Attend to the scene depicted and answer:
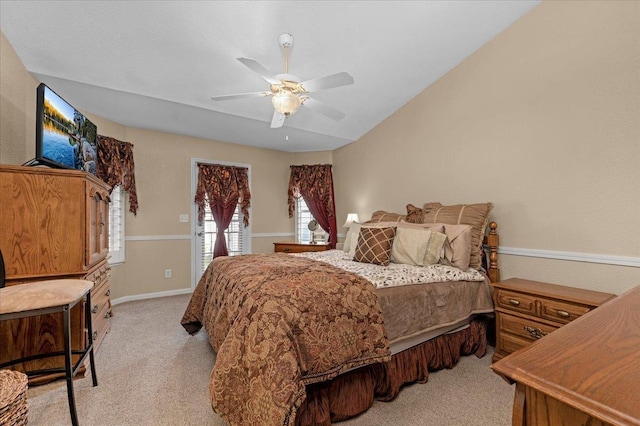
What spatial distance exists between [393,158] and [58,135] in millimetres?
3649

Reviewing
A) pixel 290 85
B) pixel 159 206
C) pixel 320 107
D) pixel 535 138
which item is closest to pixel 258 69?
pixel 290 85

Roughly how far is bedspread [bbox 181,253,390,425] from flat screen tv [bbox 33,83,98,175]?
176 centimetres

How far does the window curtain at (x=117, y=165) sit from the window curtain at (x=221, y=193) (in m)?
0.91

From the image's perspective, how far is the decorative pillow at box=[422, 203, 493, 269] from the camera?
265 cm

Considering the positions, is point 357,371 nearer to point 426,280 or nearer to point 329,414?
point 329,414

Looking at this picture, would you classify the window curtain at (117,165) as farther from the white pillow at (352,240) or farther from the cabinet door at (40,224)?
the white pillow at (352,240)

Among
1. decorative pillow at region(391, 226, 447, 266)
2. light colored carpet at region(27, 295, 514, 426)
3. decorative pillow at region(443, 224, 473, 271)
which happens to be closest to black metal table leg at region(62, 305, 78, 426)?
light colored carpet at region(27, 295, 514, 426)

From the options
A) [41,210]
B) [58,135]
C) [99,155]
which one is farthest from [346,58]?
[99,155]

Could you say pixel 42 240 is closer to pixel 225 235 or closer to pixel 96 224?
pixel 96 224

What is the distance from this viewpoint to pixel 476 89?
9.93ft

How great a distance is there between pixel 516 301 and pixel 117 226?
472 centimetres

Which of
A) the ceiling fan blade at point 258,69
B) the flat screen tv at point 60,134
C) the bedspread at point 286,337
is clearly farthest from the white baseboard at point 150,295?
the ceiling fan blade at point 258,69

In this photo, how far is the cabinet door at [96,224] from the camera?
87.8 inches

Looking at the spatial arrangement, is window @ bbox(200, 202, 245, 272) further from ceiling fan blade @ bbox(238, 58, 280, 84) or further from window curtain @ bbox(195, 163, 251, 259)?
ceiling fan blade @ bbox(238, 58, 280, 84)
